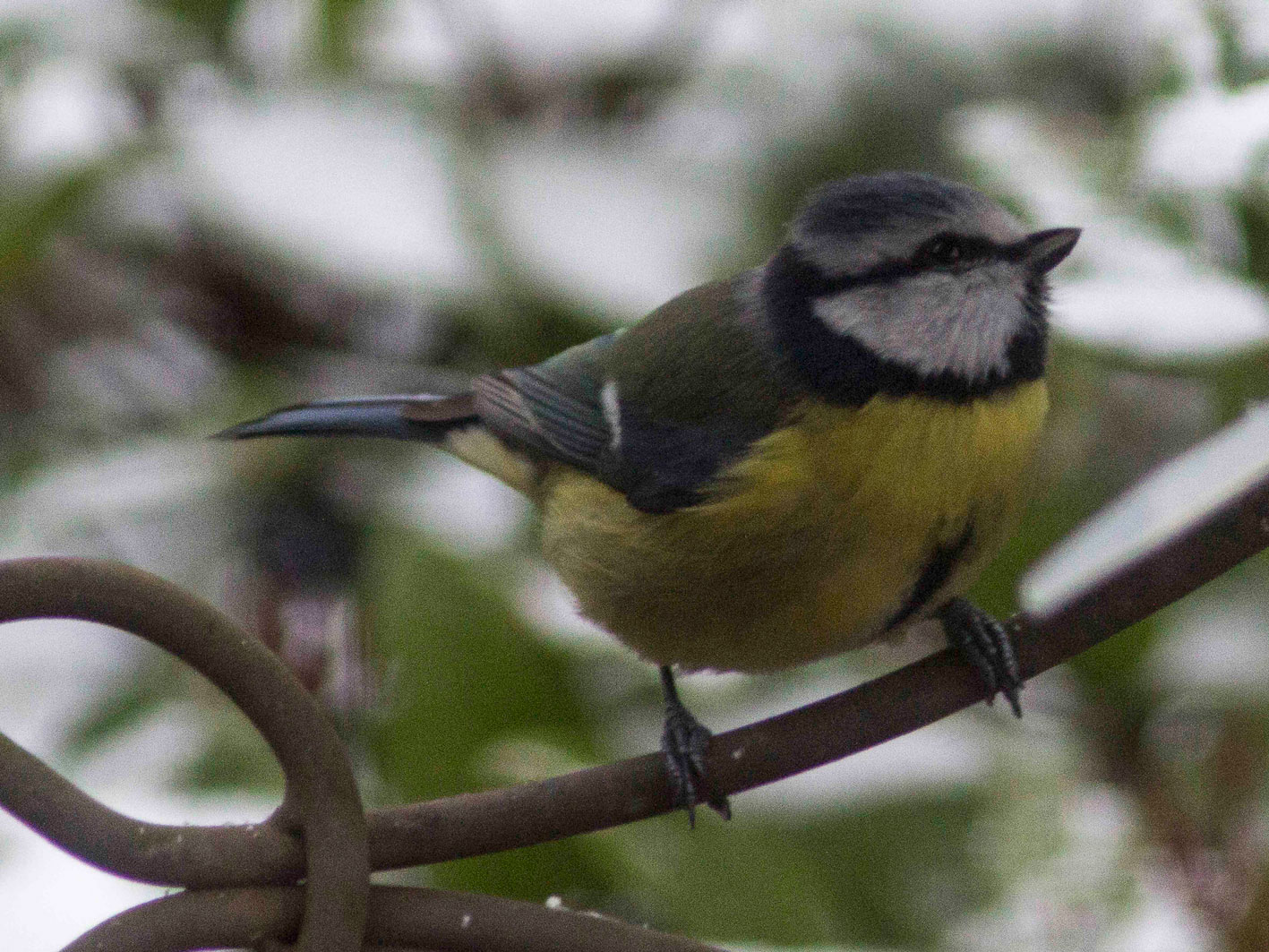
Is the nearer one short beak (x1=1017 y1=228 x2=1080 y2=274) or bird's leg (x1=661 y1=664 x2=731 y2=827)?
bird's leg (x1=661 y1=664 x2=731 y2=827)

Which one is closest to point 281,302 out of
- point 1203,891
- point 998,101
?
point 998,101

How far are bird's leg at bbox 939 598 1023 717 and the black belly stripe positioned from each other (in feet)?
0.06

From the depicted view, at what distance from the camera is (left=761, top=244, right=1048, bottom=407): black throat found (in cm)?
106

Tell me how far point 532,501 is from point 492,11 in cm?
60

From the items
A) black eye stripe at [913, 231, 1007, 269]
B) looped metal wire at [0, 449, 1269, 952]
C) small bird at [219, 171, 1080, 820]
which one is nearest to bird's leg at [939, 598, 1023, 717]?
small bird at [219, 171, 1080, 820]

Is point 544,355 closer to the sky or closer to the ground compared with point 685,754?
closer to the ground

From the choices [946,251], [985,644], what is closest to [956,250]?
[946,251]

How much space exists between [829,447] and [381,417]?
1.56 ft

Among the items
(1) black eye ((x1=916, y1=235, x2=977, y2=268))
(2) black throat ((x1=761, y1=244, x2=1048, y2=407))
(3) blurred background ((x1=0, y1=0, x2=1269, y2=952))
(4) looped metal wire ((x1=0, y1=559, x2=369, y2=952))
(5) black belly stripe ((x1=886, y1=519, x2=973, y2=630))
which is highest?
(4) looped metal wire ((x1=0, y1=559, x2=369, y2=952))

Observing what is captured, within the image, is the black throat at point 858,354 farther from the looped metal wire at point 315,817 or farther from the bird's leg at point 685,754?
the looped metal wire at point 315,817

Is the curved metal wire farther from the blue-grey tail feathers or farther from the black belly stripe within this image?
the blue-grey tail feathers

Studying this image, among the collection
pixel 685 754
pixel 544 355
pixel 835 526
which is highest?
pixel 835 526

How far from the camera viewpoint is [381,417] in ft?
4.58

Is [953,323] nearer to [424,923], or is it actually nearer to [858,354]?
[858,354]
